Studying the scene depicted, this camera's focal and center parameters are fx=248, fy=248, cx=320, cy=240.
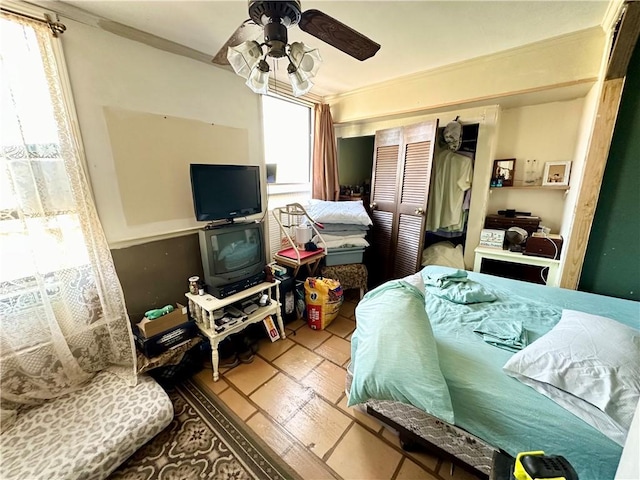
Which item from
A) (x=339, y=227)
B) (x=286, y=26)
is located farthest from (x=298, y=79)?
(x=339, y=227)

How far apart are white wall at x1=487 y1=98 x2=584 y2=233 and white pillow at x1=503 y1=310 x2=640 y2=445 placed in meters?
1.83

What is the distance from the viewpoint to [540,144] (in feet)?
7.98

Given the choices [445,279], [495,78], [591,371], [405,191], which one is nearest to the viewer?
[591,371]

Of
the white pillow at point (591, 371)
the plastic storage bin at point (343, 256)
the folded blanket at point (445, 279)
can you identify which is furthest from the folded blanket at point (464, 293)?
the plastic storage bin at point (343, 256)

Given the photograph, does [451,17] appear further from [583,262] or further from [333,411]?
[333,411]

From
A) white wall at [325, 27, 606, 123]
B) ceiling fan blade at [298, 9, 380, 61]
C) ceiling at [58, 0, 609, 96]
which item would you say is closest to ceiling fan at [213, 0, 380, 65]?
ceiling fan blade at [298, 9, 380, 61]

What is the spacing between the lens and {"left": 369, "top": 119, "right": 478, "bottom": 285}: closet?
2584mm

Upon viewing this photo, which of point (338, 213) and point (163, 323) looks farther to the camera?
point (338, 213)

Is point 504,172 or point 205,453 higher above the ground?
point 504,172

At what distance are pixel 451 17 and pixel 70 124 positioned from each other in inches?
95.5

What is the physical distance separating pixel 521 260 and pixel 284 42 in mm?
2602

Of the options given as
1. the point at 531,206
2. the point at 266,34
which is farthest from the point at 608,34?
the point at 266,34

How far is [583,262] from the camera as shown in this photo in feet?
6.28

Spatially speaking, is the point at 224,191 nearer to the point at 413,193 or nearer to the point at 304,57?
the point at 304,57
